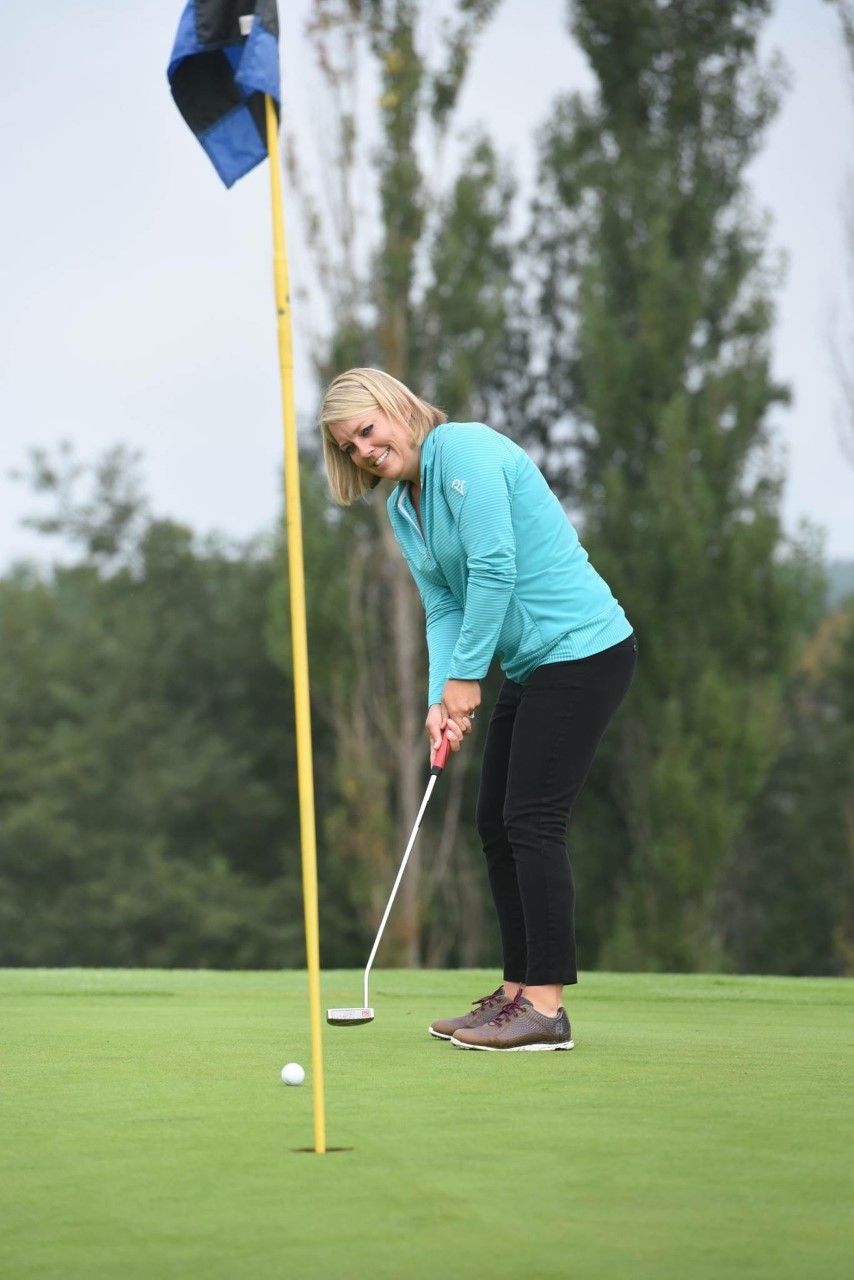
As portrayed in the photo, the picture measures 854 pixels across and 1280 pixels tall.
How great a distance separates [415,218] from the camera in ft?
62.2

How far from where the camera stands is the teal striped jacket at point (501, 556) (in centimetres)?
395

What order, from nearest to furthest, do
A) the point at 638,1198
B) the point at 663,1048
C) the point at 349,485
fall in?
the point at 638,1198 < the point at 663,1048 < the point at 349,485

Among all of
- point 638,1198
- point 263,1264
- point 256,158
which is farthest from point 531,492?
point 263,1264

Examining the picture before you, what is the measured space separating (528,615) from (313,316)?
15360 mm

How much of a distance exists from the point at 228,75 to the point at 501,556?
1.25 meters

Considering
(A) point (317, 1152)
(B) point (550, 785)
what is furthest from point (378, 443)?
(A) point (317, 1152)

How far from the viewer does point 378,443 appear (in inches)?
157

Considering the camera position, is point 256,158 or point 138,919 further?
point 138,919

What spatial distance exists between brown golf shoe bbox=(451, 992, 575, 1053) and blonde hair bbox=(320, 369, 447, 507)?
127 cm

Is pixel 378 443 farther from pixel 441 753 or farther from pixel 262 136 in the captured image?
pixel 262 136

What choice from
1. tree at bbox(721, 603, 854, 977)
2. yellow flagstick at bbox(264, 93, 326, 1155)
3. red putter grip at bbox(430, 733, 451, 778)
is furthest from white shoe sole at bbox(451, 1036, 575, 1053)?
tree at bbox(721, 603, 854, 977)

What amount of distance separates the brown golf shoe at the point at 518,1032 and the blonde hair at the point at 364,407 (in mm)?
1271

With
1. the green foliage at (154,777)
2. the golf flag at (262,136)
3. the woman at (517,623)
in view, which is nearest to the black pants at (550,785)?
the woman at (517,623)

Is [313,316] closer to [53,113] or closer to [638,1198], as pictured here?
[53,113]
